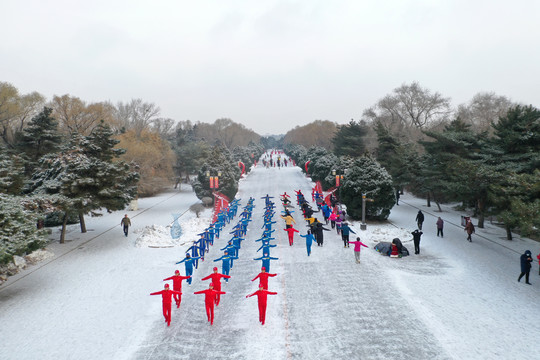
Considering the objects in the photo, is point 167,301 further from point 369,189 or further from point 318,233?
point 369,189

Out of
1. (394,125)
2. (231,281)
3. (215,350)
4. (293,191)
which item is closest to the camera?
(215,350)

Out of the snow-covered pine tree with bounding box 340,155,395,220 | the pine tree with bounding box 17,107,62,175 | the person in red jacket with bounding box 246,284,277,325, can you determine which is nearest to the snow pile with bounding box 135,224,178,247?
the person in red jacket with bounding box 246,284,277,325

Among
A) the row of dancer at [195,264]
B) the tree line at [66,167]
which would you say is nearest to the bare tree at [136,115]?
the tree line at [66,167]

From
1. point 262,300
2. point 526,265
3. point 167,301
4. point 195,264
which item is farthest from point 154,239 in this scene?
point 526,265

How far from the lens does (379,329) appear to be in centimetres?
902

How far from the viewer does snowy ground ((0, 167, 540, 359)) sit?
327 inches

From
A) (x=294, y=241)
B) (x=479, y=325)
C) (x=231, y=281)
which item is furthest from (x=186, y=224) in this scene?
(x=479, y=325)

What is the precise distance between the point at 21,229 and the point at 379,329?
11.5m

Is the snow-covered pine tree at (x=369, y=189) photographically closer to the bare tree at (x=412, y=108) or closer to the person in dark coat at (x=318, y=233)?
the person in dark coat at (x=318, y=233)

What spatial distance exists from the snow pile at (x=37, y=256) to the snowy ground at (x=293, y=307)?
43 cm

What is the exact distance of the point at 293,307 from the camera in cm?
1044

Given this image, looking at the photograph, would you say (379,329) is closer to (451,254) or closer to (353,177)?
(451,254)

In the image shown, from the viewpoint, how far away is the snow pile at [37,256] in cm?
1536

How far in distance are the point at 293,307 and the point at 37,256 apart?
12.1 m
